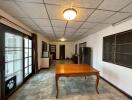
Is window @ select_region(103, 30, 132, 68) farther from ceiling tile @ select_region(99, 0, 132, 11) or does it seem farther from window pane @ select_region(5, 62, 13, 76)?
window pane @ select_region(5, 62, 13, 76)

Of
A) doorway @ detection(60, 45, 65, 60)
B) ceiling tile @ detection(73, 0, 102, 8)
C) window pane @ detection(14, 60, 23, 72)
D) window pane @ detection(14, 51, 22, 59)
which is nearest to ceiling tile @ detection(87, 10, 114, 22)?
ceiling tile @ detection(73, 0, 102, 8)

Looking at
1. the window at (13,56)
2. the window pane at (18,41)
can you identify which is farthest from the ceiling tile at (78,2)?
the window pane at (18,41)

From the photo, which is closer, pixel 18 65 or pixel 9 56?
pixel 9 56

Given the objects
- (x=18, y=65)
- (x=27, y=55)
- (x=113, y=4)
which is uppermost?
(x=113, y=4)

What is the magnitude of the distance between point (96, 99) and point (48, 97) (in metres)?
1.36

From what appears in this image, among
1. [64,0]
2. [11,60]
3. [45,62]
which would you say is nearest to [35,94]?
[11,60]

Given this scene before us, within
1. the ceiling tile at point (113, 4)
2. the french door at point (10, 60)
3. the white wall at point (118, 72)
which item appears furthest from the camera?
the white wall at point (118, 72)

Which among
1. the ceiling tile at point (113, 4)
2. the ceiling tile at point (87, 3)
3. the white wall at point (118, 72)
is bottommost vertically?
the white wall at point (118, 72)

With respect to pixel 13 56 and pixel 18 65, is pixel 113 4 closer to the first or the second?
pixel 13 56

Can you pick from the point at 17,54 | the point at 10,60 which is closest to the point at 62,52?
the point at 17,54

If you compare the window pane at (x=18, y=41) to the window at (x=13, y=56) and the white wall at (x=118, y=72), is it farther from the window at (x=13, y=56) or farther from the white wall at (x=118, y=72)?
the white wall at (x=118, y=72)

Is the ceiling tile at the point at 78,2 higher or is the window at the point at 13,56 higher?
the ceiling tile at the point at 78,2

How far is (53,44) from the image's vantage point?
12.9 meters

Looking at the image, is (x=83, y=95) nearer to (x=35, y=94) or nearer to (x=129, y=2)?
(x=35, y=94)
